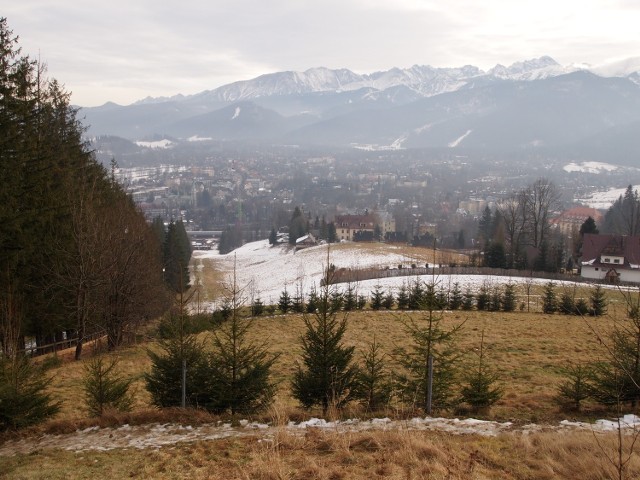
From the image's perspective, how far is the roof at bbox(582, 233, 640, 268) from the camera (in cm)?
4284

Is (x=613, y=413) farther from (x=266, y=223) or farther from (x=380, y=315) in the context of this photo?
(x=266, y=223)

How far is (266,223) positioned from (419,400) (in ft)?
438

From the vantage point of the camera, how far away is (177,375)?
1015 centimetres

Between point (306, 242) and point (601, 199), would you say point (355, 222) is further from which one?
point (601, 199)

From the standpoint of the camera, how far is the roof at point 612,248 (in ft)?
141

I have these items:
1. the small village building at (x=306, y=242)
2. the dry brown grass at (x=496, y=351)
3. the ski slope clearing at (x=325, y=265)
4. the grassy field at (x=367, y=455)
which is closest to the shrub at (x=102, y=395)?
the grassy field at (x=367, y=455)

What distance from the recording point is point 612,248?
43.3 meters

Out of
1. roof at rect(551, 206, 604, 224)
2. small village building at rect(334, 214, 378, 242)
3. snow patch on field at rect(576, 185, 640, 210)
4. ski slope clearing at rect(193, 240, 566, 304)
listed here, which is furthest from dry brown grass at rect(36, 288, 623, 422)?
snow patch on field at rect(576, 185, 640, 210)

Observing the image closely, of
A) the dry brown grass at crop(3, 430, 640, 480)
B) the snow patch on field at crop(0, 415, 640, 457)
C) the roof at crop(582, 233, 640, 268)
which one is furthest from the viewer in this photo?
the roof at crop(582, 233, 640, 268)

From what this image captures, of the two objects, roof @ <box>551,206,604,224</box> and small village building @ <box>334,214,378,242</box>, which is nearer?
small village building @ <box>334,214,378,242</box>

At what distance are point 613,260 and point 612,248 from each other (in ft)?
3.94

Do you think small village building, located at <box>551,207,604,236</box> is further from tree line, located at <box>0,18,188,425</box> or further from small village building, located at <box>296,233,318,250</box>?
tree line, located at <box>0,18,188,425</box>

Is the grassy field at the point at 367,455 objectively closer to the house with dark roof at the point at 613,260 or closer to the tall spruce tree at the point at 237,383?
the tall spruce tree at the point at 237,383

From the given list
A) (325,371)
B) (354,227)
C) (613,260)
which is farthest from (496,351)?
(354,227)
